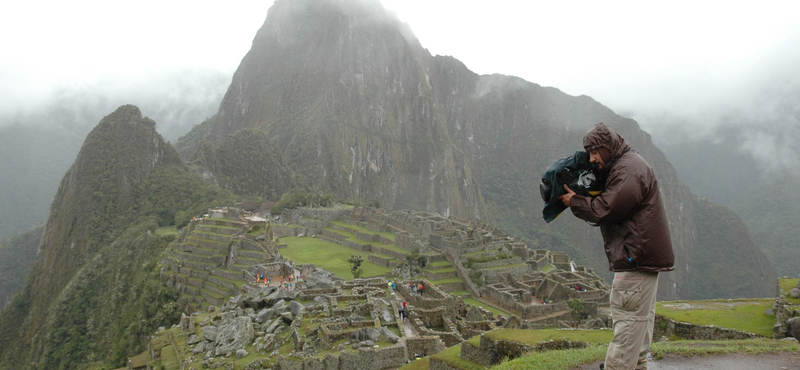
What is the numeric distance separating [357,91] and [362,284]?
492 ft

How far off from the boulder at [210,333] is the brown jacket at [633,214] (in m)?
13.9

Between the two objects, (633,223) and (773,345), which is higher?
(633,223)

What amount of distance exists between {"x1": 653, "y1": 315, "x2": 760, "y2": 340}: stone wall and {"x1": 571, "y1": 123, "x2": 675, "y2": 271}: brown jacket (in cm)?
842

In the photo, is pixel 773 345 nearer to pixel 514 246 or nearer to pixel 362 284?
pixel 362 284

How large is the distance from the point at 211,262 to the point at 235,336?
23939 millimetres

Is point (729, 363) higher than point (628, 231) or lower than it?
lower

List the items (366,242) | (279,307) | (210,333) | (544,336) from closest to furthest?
(544,336), (210,333), (279,307), (366,242)

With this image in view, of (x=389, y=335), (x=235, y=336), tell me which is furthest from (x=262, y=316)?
(x=389, y=335)

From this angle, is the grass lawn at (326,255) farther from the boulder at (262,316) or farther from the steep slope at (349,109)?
the steep slope at (349,109)

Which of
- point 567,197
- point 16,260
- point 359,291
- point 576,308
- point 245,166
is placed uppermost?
point 245,166

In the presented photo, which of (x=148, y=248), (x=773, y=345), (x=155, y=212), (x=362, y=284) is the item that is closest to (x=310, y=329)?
(x=362, y=284)

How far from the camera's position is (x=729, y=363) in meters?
7.03

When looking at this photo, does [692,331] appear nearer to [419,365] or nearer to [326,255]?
[419,365]

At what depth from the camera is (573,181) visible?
508 centimetres
